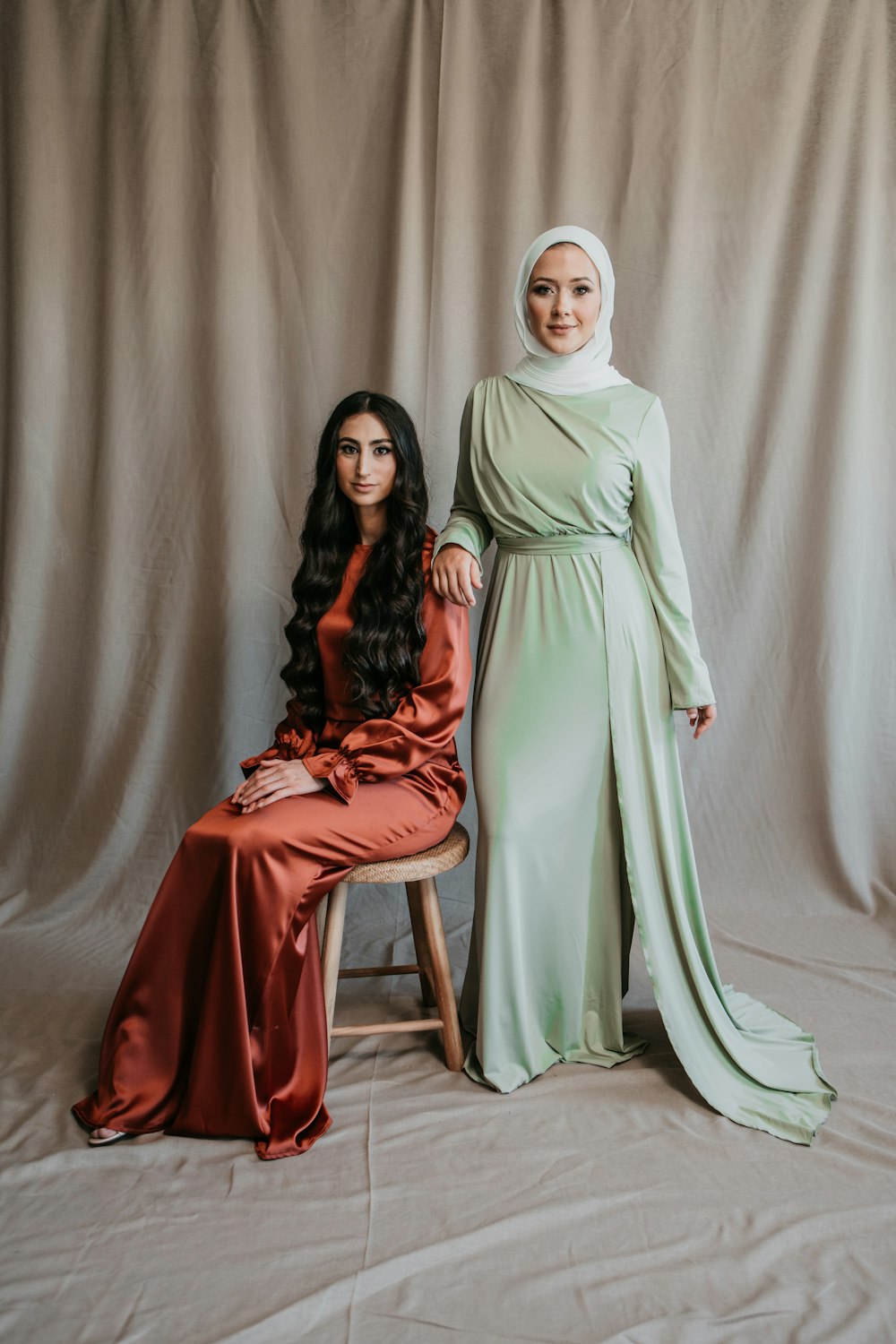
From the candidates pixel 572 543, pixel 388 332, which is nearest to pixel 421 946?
pixel 572 543

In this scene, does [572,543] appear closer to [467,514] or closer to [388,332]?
[467,514]

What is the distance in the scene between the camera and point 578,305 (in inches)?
81.6

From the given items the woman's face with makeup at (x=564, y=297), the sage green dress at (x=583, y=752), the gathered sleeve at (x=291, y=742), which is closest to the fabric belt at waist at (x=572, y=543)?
the sage green dress at (x=583, y=752)

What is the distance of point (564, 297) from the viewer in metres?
→ 2.05

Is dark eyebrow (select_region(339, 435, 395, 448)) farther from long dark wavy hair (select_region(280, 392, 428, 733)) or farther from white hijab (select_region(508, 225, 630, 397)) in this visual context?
white hijab (select_region(508, 225, 630, 397))

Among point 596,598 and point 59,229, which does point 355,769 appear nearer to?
point 596,598

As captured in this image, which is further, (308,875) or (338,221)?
(338,221)

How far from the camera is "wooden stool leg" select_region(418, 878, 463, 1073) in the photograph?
2082 mm

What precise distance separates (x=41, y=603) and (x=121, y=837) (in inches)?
27.0

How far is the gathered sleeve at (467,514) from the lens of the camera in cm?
216

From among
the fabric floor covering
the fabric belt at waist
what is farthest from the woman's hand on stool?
the fabric floor covering

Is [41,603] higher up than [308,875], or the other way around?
[41,603]

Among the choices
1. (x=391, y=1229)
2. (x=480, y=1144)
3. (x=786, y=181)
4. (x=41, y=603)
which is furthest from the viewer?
(x=41, y=603)

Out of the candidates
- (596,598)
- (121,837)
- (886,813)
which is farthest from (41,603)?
(886,813)
